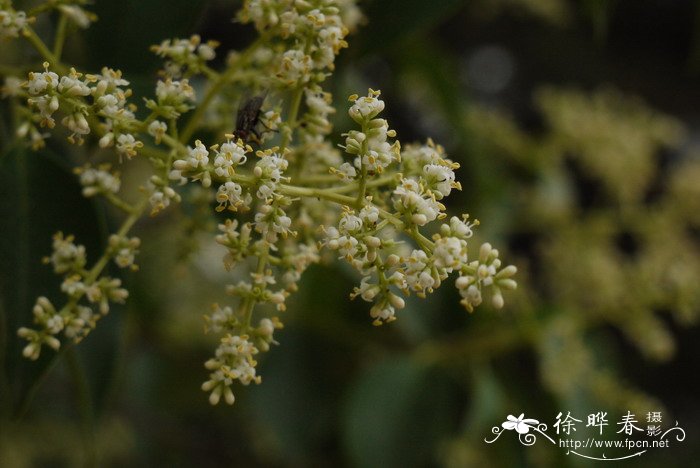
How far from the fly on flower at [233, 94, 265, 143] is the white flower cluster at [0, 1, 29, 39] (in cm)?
24

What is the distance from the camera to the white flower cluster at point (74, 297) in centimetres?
86

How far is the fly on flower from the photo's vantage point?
88 cm

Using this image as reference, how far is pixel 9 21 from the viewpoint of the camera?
82 cm

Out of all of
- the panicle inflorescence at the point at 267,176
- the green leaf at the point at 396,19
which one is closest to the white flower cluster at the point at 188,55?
the panicle inflorescence at the point at 267,176

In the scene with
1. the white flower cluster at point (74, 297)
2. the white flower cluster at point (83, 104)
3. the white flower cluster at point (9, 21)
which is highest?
the white flower cluster at point (9, 21)

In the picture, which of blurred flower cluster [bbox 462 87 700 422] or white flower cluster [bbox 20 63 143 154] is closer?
white flower cluster [bbox 20 63 143 154]

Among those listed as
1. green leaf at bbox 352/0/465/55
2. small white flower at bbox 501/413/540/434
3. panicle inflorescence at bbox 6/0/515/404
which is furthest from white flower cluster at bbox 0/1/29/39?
small white flower at bbox 501/413/540/434

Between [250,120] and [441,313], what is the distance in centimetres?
106

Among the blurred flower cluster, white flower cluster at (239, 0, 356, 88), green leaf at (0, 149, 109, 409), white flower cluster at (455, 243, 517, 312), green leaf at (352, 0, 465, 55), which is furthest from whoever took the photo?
the blurred flower cluster

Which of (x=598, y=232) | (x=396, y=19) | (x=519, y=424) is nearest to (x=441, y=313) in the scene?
(x=519, y=424)

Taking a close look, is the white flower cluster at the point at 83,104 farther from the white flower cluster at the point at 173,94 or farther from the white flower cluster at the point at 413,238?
the white flower cluster at the point at 413,238

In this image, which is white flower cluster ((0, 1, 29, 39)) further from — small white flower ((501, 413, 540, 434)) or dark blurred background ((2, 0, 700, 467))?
small white flower ((501, 413, 540, 434))

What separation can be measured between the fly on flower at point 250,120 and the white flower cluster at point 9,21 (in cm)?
24

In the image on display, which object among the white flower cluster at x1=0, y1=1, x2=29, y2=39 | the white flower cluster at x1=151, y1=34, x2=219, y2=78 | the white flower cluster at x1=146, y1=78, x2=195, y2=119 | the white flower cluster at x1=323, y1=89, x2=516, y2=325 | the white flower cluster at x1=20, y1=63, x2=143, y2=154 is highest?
the white flower cluster at x1=151, y1=34, x2=219, y2=78
